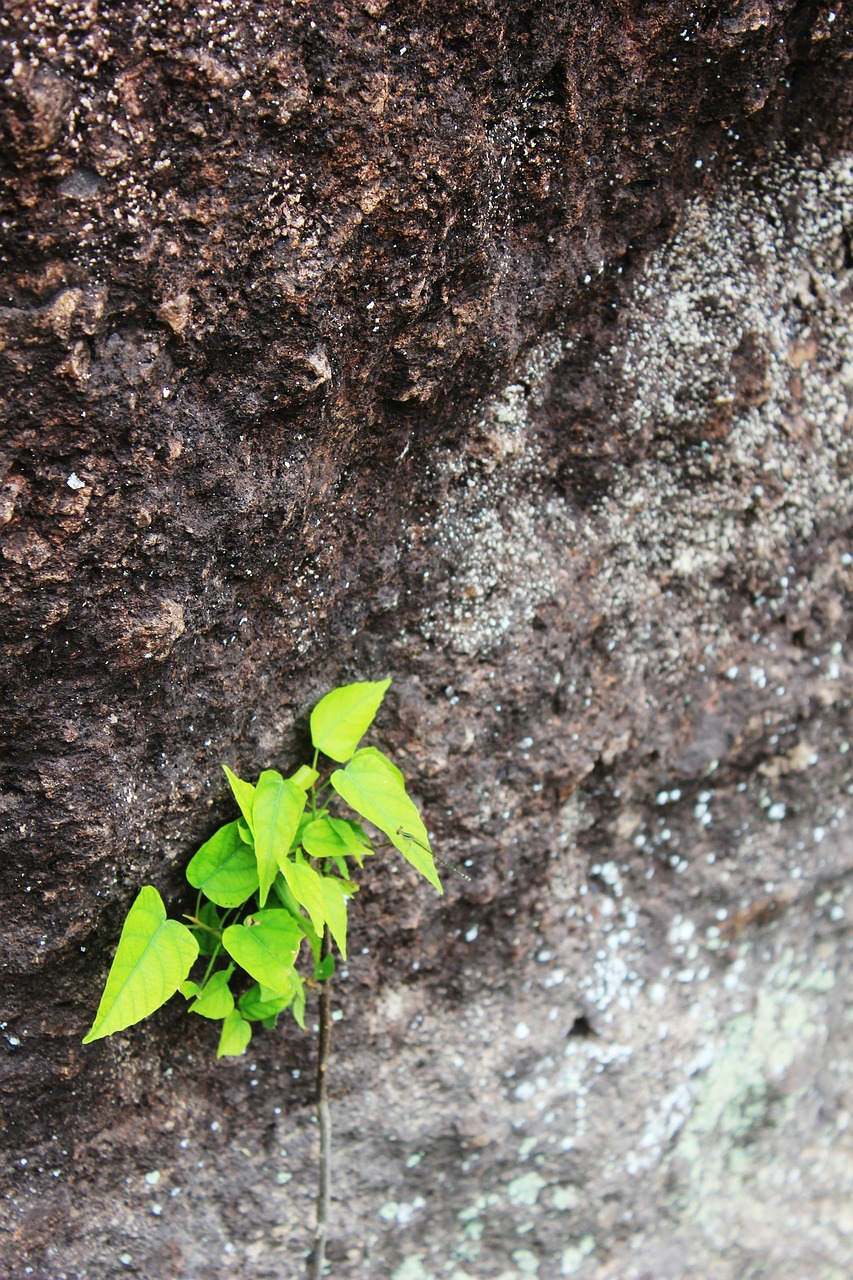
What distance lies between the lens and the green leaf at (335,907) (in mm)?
958

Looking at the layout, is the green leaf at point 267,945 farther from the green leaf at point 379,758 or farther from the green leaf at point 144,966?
the green leaf at point 379,758

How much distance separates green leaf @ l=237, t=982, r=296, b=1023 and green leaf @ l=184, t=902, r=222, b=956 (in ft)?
0.21

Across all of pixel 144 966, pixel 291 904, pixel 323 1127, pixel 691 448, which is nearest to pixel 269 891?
pixel 291 904

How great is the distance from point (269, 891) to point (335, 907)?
0.12 meters

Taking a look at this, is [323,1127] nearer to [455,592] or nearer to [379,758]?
[379,758]

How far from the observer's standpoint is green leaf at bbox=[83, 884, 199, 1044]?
94 centimetres

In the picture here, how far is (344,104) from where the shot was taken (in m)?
0.87

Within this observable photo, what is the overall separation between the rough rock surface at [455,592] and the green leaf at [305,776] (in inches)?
2.6

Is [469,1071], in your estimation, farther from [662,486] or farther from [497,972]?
[662,486]

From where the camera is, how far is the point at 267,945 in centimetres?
101

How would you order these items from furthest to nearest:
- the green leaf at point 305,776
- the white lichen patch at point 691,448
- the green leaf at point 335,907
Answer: the white lichen patch at point 691,448, the green leaf at point 305,776, the green leaf at point 335,907

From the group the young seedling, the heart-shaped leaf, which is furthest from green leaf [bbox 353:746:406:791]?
the heart-shaped leaf

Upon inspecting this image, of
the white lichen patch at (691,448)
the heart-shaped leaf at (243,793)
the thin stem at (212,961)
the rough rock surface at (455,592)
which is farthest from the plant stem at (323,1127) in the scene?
the white lichen patch at (691,448)

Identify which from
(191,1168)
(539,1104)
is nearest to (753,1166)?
(539,1104)
